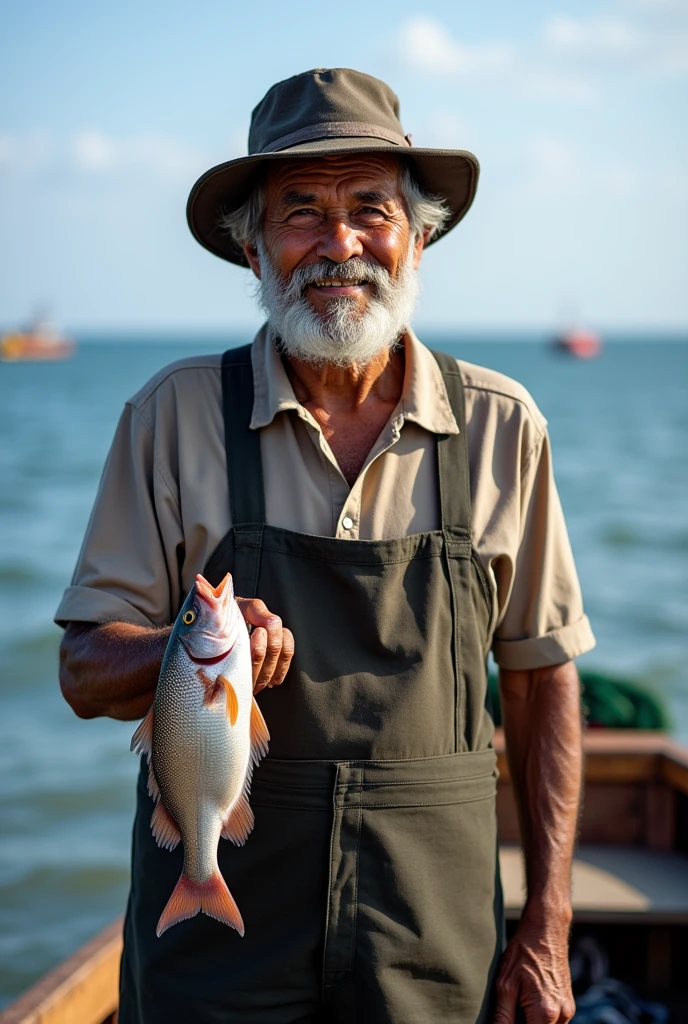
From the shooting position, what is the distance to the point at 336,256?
9.34 feet

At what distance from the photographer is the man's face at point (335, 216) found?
2861 millimetres

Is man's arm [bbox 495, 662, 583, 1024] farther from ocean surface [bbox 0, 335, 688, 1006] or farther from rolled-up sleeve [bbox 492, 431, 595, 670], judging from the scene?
ocean surface [bbox 0, 335, 688, 1006]

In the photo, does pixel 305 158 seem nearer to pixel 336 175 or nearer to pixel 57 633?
pixel 336 175

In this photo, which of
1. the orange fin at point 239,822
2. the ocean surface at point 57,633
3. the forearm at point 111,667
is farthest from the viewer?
the ocean surface at point 57,633

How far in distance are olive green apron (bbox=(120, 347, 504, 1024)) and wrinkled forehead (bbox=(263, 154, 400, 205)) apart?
699mm

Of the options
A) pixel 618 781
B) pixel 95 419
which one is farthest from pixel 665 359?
pixel 618 781

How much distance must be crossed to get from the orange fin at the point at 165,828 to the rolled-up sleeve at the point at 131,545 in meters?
0.51

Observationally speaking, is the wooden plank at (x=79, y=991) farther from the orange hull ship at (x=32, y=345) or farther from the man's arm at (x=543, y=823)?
the orange hull ship at (x=32, y=345)

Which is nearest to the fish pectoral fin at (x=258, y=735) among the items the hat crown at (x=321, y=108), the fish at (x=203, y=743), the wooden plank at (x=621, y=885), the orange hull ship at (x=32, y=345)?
the fish at (x=203, y=743)

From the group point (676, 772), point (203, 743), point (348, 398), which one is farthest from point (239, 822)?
point (676, 772)

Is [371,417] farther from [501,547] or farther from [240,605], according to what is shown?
[240,605]

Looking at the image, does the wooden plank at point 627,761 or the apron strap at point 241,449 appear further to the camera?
the wooden plank at point 627,761

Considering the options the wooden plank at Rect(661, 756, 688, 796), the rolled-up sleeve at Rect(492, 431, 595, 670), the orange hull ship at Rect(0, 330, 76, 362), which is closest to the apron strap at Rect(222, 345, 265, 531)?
the rolled-up sleeve at Rect(492, 431, 595, 670)

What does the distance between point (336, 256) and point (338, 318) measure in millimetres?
159
